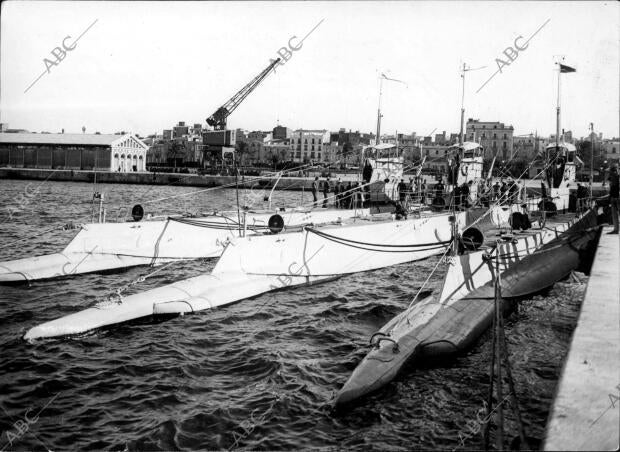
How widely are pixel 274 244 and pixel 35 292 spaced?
280 inches

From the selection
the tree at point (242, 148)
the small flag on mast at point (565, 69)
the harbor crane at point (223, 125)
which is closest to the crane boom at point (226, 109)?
the harbor crane at point (223, 125)

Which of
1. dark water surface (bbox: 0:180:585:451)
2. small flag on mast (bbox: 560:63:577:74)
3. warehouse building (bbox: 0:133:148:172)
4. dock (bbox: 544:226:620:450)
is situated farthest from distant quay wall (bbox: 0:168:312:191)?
dock (bbox: 544:226:620:450)

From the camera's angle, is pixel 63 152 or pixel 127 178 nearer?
pixel 127 178

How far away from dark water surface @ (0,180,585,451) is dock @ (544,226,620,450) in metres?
1.79

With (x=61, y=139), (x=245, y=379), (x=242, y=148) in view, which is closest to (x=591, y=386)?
(x=245, y=379)

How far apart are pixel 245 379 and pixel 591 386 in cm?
594

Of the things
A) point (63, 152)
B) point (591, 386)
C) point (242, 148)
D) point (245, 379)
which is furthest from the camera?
point (242, 148)

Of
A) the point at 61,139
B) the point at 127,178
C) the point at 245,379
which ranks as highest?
the point at 61,139

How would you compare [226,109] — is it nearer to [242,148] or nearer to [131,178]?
[131,178]

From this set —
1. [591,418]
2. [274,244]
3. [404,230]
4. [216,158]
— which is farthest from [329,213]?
[216,158]

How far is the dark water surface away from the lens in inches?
303

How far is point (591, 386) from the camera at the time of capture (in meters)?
5.85

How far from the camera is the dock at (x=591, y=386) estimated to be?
16.3 ft

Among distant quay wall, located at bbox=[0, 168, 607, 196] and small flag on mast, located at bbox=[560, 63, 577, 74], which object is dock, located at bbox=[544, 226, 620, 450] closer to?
small flag on mast, located at bbox=[560, 63, 577, 74]
